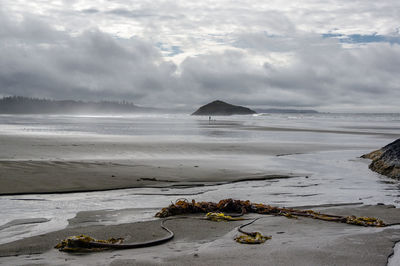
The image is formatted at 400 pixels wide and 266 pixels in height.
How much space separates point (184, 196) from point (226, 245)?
3536 mm

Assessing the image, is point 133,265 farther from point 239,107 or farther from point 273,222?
point 239,107

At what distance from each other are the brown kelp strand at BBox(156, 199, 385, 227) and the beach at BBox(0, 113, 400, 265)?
0.20m

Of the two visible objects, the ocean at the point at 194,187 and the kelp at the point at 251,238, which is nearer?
the kelp at the point at 251,238

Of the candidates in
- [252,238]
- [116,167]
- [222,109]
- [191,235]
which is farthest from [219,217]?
[222,109]

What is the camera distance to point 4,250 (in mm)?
4504

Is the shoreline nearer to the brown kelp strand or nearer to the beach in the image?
the beach

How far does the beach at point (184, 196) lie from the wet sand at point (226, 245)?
1 cm

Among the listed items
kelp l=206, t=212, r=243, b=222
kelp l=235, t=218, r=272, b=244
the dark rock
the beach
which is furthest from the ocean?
the dark rock

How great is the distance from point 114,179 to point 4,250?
5329mm

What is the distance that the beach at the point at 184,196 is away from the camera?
450 cm

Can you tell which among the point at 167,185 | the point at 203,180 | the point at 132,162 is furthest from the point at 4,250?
the point at 132,162

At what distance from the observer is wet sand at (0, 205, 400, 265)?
4277 mm

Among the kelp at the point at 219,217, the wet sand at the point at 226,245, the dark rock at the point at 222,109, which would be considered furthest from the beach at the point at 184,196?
the dark rock at the point at 222,109

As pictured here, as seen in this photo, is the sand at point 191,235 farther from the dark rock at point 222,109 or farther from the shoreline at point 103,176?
the dark rock at point 222,109
